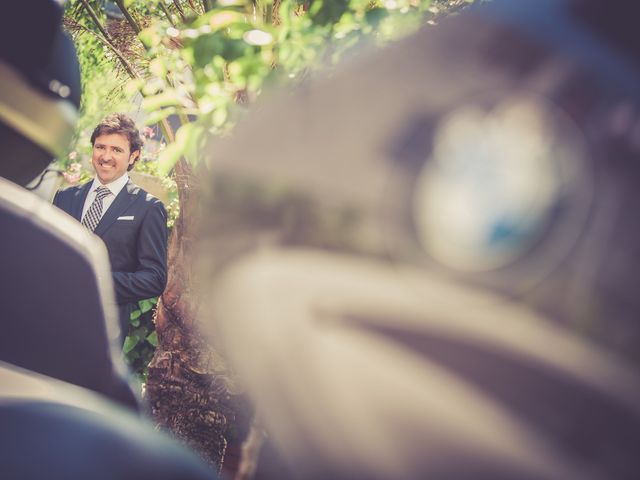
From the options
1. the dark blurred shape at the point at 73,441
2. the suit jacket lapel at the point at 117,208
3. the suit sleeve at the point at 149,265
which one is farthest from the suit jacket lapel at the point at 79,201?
the dark blurred shape at the point at 73,441

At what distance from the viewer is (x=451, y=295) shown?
0.73m

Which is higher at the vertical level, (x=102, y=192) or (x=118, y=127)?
(x=118, y=127)

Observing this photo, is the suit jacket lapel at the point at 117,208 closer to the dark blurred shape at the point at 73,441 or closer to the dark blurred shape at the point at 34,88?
the dark blurred shape at the point at 34,88

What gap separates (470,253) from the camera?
0.73 metres

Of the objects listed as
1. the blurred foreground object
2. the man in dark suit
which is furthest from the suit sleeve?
the blurred foreground object

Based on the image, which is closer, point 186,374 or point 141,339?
point 186,374

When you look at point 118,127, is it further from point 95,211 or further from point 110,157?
point 95,211

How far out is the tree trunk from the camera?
9.93 ft

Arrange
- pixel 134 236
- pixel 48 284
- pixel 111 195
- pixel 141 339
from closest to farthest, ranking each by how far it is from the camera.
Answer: pixel 48 284 → pixel 134 236 → pixel 111 195 → pixel 141 339

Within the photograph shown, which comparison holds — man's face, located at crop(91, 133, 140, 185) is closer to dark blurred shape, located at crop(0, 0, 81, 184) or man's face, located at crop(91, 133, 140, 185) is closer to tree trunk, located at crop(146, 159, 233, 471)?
tree trunk, located at crop(146, 159, 233, 471)

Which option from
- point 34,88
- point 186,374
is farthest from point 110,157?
point 34,88

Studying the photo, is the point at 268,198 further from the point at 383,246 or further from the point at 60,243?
the point at 60,243

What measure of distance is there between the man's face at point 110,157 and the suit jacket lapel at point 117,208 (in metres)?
0.13

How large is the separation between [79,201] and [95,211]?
0.19m
